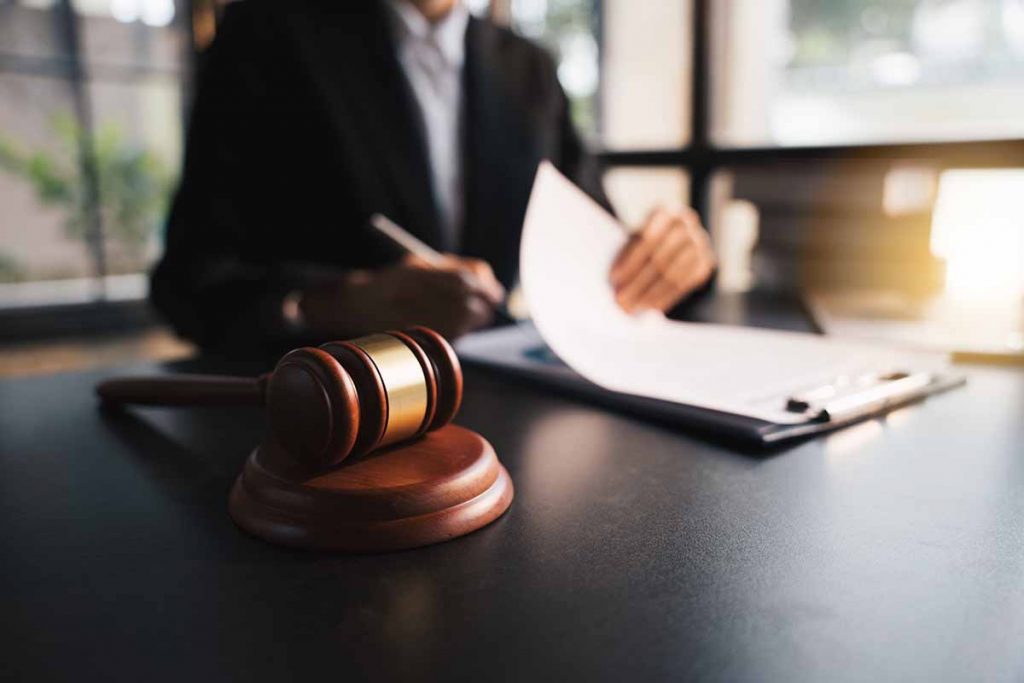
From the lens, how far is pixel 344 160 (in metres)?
1.49

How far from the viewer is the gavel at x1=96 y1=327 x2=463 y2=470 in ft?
1.46

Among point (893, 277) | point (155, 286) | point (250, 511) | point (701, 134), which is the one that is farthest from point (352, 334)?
point (701, 134)

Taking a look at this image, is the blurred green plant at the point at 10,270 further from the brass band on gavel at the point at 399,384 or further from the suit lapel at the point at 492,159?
the brass band on gavel at the point at 399,384

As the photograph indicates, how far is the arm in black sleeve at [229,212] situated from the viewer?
3.95ft

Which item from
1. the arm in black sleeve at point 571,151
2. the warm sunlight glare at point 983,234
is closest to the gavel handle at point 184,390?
the warm sunlight glare at point 983,234

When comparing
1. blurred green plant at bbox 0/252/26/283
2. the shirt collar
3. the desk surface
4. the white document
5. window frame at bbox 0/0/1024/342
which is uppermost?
the shirt collar

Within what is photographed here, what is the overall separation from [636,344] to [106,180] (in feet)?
13.6

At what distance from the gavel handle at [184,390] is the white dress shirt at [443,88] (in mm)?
989

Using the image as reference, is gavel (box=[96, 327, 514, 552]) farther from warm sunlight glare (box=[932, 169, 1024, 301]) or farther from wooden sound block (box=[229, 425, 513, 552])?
warm sunlight glare (box=[932, 169, 1024, 301])

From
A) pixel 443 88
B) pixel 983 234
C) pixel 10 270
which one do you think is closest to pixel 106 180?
pixel 10 270

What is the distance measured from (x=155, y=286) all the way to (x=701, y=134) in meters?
1.29

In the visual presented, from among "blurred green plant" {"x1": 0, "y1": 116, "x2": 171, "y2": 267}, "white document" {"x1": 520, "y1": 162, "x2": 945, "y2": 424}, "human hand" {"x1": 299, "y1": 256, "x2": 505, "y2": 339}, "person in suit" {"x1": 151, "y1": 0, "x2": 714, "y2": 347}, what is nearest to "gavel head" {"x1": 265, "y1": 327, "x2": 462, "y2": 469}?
"white document" {"x1": 520, "y1": 162, "x2": 945, "y2": 424}

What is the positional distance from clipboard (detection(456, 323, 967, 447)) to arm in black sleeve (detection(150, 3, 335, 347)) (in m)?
0.41

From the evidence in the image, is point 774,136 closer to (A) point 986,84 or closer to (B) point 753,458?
(A) point 986,84
